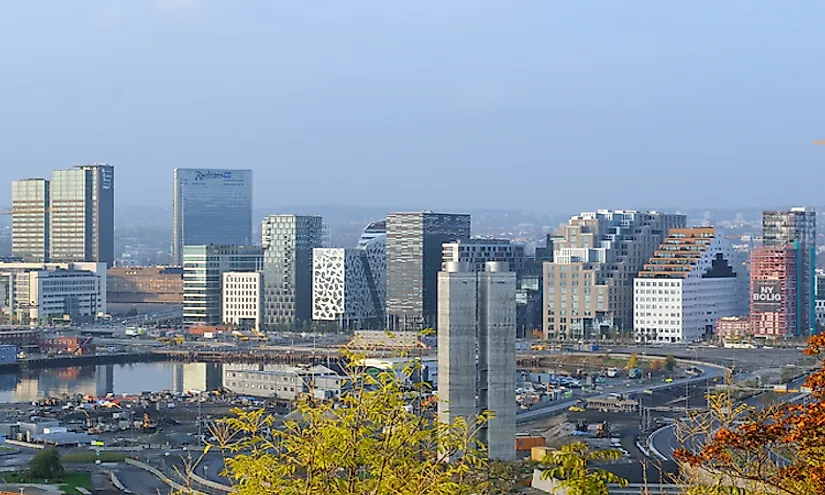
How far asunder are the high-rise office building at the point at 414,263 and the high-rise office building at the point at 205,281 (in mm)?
10391

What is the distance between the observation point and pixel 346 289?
74.1 metres

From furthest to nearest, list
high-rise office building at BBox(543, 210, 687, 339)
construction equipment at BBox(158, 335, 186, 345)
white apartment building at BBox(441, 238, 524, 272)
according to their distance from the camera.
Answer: construction equipment at BBox(158, 335, 186, 345) < white apartment building at BBox(441, 238, 524, 272) < high-rise office building at BBox(543, 210, 687, 339)

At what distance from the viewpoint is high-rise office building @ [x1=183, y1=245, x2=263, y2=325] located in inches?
3078

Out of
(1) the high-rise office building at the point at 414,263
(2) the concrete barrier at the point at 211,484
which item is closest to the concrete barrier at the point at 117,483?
(2) the concrete barrier at the point at 211,484

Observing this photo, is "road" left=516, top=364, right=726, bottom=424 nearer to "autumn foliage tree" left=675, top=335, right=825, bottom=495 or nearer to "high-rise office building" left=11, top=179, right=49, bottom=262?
"autumn foliage tree" left=675, top=335, right=825, bottom=495

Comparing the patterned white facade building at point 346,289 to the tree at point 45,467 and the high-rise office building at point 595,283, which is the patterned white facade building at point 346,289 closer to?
the high-rise office building at point 595,283

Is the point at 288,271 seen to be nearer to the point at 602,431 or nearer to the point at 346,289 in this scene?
the point at 346,289

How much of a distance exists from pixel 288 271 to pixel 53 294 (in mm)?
13720

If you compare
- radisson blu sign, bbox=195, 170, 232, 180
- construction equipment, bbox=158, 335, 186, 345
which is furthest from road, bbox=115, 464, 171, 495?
radisson blu sign, bbox=195, 170, 232, 180

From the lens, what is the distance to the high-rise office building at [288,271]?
76125 mm

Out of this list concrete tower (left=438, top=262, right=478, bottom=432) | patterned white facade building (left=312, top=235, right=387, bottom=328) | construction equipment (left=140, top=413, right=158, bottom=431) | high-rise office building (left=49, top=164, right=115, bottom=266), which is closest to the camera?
concrete tower (left=438, top=262, right=478, bottom=432)

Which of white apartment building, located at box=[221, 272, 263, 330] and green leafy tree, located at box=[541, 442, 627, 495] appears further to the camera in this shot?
white apartment building, located at box=[221, 272, 263, 330]

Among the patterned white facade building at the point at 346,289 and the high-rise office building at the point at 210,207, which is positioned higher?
the high-rise office building at the point at 210,207

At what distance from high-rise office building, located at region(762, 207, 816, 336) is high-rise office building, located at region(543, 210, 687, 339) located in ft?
18.2
